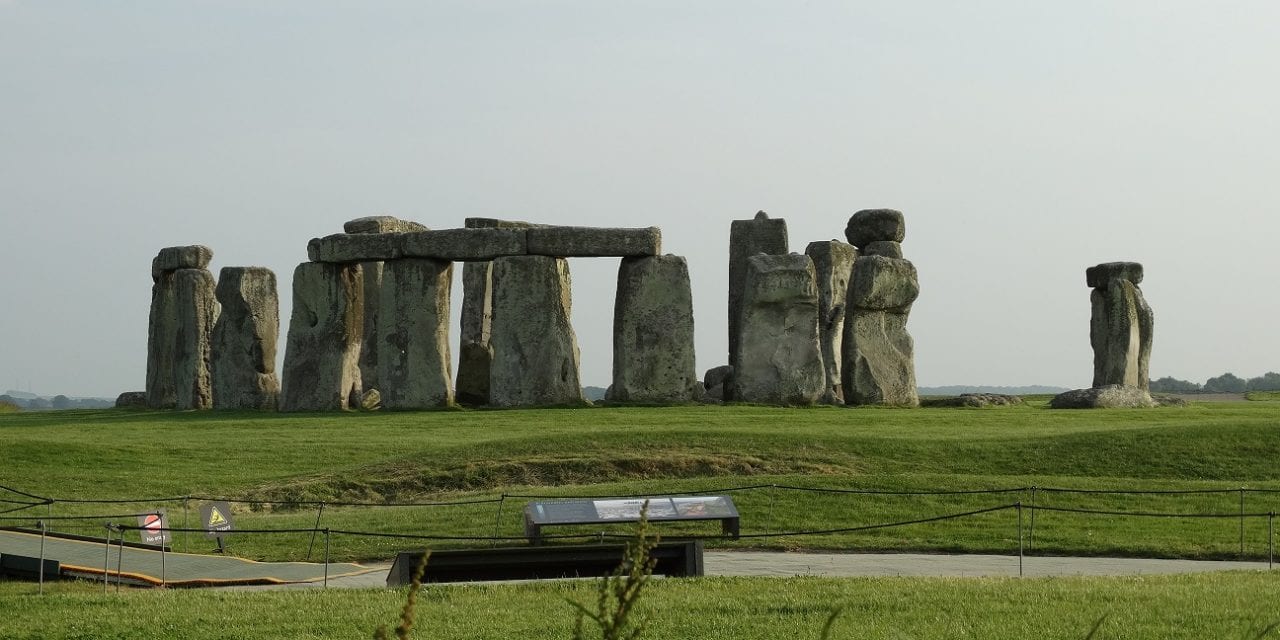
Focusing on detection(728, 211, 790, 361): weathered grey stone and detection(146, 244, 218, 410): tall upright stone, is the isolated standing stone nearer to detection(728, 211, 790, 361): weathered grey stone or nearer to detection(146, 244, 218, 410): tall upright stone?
detection(728, 211, 790, 361): weathered grey stone

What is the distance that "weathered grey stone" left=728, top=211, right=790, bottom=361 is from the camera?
130 feet

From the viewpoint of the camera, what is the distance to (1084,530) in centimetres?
1845

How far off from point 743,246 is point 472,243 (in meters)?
8.06

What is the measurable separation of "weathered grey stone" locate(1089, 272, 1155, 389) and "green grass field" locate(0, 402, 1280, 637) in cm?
640

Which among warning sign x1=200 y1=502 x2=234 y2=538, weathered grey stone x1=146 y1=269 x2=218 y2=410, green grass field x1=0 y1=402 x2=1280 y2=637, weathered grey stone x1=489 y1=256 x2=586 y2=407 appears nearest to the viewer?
green grass field x1=0 y1=402 x2=1280 y2=637

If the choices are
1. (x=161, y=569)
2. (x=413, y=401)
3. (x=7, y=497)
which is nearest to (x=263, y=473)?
(x=7, y=497)

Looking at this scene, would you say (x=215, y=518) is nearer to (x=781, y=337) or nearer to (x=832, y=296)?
(x=781, y=337)

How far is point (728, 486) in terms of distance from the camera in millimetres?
20703

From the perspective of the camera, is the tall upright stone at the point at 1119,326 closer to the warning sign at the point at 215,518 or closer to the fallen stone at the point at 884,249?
the fallen stone at the point at 884,249

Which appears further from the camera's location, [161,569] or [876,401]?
[876,401]

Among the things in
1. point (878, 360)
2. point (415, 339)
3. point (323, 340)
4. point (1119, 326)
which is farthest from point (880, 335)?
point (323, 340)

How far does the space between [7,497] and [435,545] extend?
7484mm

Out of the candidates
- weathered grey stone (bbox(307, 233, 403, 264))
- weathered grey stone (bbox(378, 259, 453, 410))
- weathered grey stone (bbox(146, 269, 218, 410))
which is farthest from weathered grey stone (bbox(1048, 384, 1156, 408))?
weathered grey stone (bbox(146, 269, 218, 410))

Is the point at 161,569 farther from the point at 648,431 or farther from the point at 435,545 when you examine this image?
the point at 648,431
